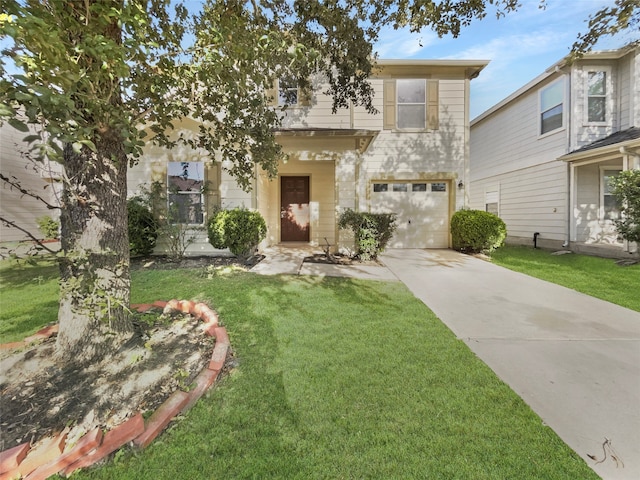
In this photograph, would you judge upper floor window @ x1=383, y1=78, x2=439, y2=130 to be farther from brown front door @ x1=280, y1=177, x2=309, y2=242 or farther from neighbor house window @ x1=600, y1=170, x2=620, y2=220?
neighbor house window @ x1=600, y1=170, x2=620, y2=220

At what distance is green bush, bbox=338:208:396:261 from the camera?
23.7 ft

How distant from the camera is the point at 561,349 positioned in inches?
117

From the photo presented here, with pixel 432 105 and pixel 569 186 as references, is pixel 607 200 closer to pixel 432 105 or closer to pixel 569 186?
pixel 569 186

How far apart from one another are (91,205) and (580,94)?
13.3 meters

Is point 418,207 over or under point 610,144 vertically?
under

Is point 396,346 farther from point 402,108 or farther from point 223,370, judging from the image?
point 402,108

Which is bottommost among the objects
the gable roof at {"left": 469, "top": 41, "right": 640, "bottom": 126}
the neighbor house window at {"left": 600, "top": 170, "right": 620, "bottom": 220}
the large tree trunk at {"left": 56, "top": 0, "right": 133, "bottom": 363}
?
the large tree trunk at {"left": 56, "top": 0, "right": 133, "bottom": 363}

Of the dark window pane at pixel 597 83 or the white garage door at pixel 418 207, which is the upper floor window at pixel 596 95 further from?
the white garage door at pixel 418 207

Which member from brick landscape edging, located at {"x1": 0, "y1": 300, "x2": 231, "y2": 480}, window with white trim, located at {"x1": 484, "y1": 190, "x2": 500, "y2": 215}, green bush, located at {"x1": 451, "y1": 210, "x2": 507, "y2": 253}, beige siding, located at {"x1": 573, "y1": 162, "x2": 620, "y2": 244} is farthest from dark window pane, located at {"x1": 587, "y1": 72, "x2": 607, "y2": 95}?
brick landscape edging, located at {"x1": 0, "y1": 300, "x2": 231, "y2": 480}

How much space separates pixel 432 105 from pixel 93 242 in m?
10.1

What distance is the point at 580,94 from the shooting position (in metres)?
9.28

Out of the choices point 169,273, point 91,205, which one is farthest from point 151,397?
point 169,273

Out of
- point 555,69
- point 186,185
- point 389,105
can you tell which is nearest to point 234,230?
point 186,185

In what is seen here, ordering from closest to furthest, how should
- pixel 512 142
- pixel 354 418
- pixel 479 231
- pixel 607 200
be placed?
pixel 354 418
pixel 479 231
pixel 607 200
pixel 512 142
